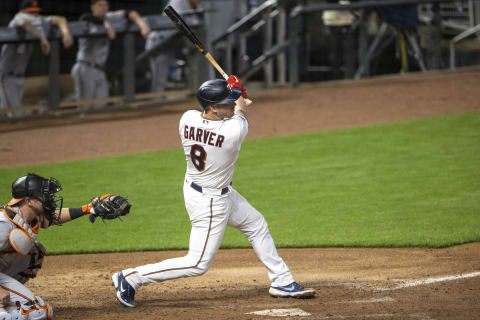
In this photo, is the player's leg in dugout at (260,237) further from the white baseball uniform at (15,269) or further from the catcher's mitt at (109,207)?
the white baseball uniform at (15,269)

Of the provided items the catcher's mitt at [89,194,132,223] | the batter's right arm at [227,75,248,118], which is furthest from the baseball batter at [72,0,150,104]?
the catcher's mitt at [89,194,132,223]

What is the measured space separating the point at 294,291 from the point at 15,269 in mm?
1865

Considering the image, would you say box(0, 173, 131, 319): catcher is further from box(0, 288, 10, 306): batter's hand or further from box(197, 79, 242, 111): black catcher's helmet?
box(197, 79, 242, 111): black catcher's helmet

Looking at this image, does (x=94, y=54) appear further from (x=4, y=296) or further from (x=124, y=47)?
(x=4, y=296)

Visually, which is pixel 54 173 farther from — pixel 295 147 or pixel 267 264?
pixel 267 264

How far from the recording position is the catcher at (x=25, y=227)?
4.53 metres

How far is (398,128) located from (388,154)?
59.2 inches

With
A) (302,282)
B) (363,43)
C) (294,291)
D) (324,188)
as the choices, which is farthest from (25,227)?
(363,43)

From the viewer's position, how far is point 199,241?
16.4 ft

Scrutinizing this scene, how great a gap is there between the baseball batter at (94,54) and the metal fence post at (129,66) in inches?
13.1

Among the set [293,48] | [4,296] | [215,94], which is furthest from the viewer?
[293,48]

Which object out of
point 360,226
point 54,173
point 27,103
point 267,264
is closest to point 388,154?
point 360,226

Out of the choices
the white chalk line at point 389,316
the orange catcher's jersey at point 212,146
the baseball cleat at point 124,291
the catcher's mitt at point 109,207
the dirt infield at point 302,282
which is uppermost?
the orange catcher's jersey at point 212,146

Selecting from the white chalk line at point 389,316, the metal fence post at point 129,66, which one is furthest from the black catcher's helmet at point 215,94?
the metal fence post at point 129,66
